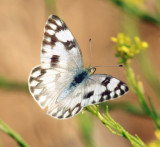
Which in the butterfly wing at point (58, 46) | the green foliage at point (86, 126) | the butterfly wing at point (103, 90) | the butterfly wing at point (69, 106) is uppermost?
the butterfly wing at point (58, 46)

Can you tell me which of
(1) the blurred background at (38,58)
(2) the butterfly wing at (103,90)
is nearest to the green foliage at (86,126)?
(2) the butterfly wing at (103,90)

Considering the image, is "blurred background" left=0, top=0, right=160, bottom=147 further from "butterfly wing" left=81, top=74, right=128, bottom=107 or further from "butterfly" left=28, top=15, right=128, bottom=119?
"butterfly wing" left=81, top=74, right=128, bottom=107

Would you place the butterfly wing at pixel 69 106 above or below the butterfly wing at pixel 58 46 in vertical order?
below

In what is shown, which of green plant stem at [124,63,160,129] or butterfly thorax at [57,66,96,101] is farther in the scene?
butterfly thorax at [57,66,96,101]

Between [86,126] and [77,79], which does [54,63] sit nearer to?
[77,79]

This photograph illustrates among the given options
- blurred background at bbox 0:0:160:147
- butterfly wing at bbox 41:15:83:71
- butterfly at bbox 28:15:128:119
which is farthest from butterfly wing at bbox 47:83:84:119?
blurred background at bbox 0:0:160:147

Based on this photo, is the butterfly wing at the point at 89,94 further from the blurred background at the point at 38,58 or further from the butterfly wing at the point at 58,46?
the blurred background at the point at 38,58

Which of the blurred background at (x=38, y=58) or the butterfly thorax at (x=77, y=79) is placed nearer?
the butterfly thorax at (x=77, y=79)
